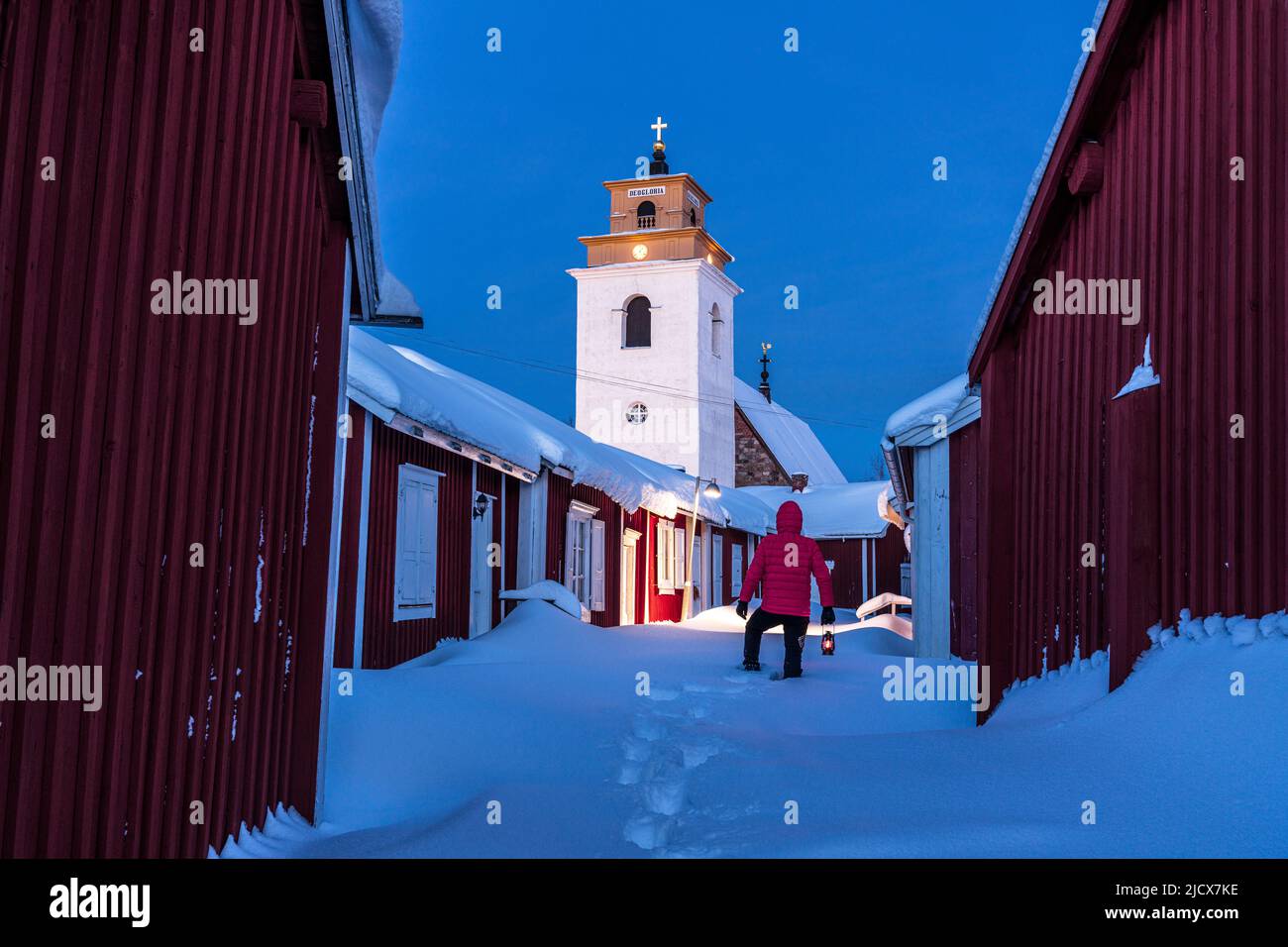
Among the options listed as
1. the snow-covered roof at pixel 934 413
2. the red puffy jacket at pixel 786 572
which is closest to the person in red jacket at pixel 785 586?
the red puffy jacket at pixel 786 572

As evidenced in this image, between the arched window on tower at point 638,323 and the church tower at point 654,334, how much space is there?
0.03 meters

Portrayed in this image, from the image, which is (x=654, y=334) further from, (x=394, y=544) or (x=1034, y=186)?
(x=1034, y=186)

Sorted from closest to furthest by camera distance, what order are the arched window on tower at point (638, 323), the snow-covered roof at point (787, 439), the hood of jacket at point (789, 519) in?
the hood of jacket at point (789, 519) → the arched window on tower at point (638, 323) → the snow-covered roof at point (787, 439)

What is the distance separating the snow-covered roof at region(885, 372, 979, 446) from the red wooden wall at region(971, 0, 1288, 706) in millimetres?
3595

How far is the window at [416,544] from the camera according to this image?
35.1 ft

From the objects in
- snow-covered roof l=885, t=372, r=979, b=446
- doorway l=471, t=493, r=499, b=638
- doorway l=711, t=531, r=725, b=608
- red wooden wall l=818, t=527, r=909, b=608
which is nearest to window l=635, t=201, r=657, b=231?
red wooden wall l=818, t=527, r=909, b=608

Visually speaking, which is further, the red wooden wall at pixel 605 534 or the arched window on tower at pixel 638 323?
the arched window on tower at pixel 638 323

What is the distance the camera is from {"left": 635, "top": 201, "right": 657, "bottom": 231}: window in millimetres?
38688

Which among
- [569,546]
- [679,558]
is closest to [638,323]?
[679,558]

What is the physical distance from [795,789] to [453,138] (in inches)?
4937

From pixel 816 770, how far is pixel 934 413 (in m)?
7.00

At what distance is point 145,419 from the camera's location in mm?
3012

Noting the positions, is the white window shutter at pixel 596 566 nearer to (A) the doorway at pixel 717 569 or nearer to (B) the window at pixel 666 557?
(B) the window at pixel 666 557
